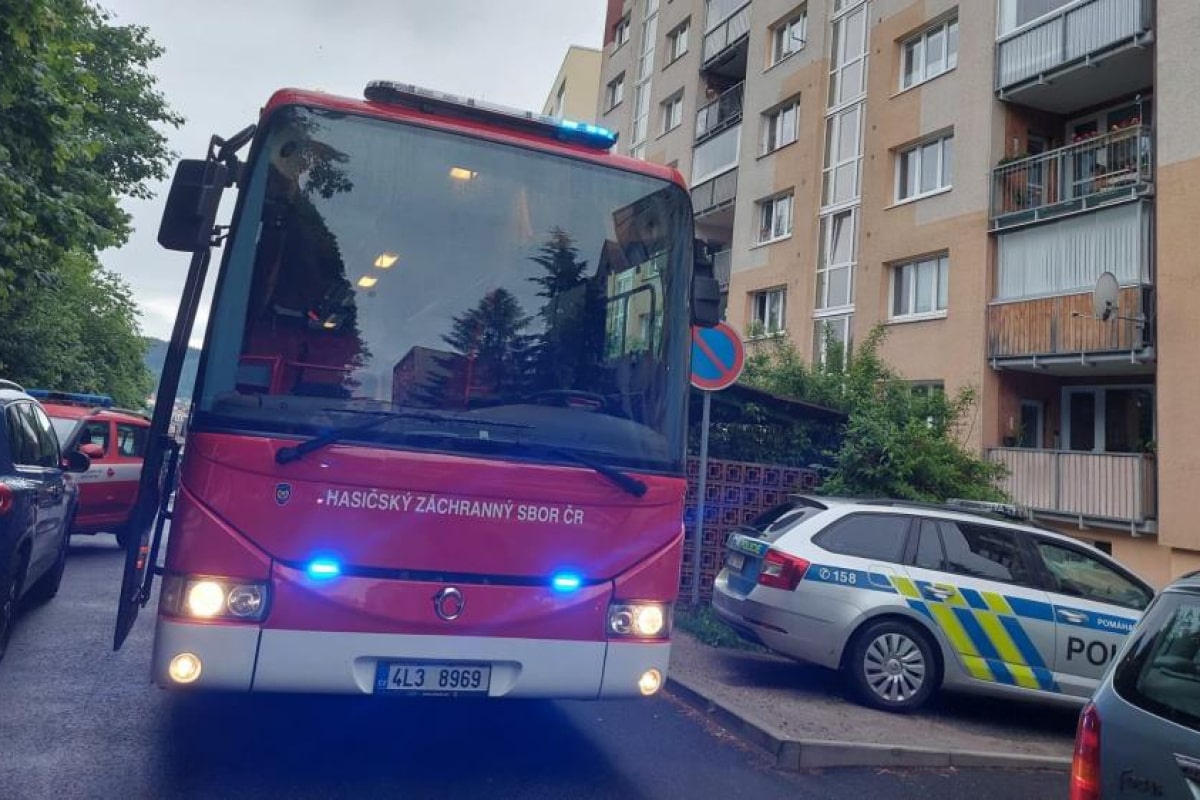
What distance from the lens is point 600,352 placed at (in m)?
4.77

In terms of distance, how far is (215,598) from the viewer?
4035 millimetres

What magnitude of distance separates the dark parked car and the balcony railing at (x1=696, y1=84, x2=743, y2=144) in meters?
23.4

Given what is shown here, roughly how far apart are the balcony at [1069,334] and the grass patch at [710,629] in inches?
392

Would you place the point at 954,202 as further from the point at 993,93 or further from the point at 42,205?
the point at 42,205

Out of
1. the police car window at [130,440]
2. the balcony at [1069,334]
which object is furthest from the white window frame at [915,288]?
the police car window at [130,440]

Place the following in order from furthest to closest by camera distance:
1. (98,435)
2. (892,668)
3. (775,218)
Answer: (775,218), (98,435), (892,668)

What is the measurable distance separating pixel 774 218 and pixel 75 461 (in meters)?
20.9

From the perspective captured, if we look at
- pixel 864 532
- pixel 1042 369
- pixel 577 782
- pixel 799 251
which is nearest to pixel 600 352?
pixel 577 782

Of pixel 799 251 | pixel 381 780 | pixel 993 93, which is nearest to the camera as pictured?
pixel 381 780

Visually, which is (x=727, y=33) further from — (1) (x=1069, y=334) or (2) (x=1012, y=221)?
(1) (x=1069, y=334)

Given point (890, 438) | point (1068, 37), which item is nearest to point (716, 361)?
point (890, 438)

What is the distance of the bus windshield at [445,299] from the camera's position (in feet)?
13.9

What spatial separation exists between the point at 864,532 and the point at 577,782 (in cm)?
354

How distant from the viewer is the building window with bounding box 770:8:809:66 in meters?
26.0
